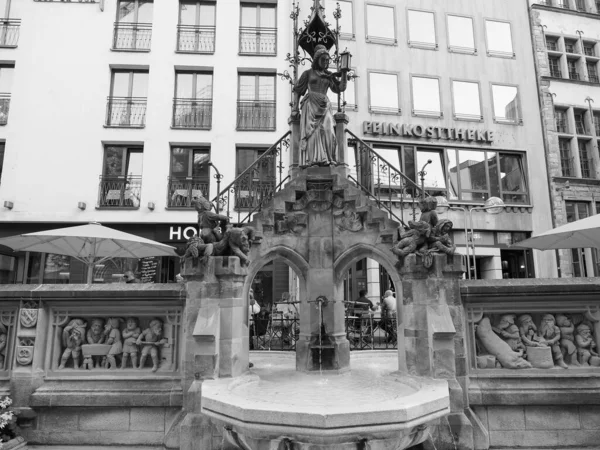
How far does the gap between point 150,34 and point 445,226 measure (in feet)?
59.8

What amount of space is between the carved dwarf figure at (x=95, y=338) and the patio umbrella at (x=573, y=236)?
332 inches

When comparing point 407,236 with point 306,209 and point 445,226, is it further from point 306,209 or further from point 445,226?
point 306,209

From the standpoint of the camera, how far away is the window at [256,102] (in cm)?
1883

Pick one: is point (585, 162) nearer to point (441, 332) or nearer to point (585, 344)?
point (585, 344)

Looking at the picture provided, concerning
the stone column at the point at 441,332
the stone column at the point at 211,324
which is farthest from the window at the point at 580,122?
the stone column at the point at 211,324

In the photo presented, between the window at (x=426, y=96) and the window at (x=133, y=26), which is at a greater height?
the window at (x=133, y=26)

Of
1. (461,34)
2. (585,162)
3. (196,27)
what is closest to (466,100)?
(461,34)

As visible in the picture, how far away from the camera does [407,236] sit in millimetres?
6234

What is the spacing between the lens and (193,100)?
18.9 meters

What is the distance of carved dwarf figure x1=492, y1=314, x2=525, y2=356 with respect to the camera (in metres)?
5.91

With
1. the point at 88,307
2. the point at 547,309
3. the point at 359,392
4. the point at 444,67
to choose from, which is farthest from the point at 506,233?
the point at 88,307

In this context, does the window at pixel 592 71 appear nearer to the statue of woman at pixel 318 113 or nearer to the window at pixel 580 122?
the window at pixel 580 122

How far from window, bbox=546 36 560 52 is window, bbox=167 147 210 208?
60.7 ft

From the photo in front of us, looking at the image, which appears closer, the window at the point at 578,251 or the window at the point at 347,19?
the window at the point at 578,251
